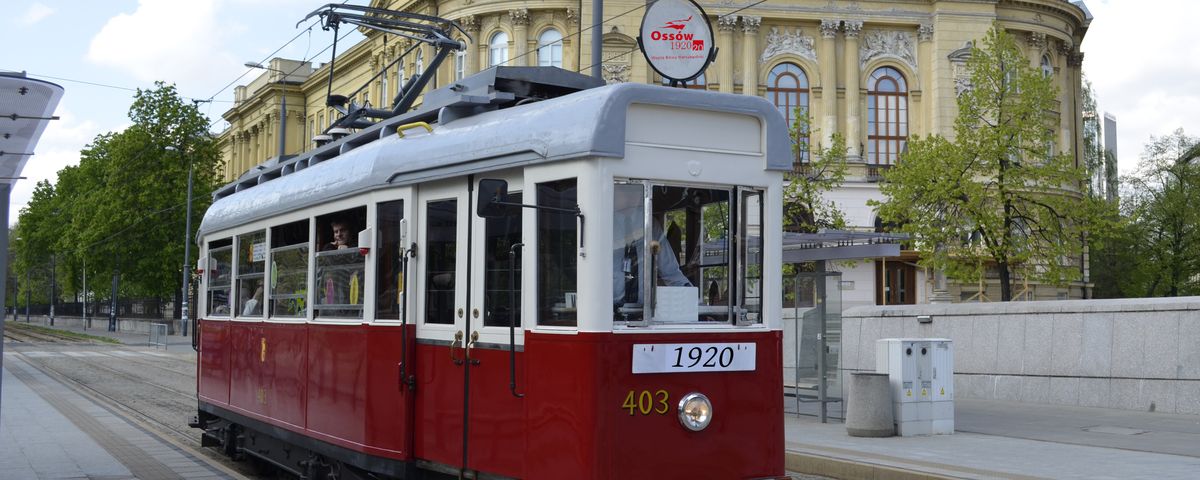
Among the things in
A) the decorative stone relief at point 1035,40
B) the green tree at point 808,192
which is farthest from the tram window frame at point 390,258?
the decorative stone relief at point 1035,40

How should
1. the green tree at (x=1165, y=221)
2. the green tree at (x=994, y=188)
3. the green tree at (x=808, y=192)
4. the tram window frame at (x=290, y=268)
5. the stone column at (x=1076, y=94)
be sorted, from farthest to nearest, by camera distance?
the stone column at (x=1076, y=94) → the green tree at (x=1165, y=221) → the green tree at (x=808, y=192) → the green tree at (x=994, y=188) → the tram window frame at (x=290, y=268)

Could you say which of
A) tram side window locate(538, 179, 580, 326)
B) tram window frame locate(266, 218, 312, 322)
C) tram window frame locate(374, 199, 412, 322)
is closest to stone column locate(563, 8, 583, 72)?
tram window frame locate(266, 218, 312, 322)

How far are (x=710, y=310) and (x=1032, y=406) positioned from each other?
12804mm

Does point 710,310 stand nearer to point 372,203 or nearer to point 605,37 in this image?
point 372,203

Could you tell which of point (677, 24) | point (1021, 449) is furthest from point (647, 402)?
point (1021, 449)

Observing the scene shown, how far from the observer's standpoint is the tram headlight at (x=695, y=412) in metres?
6.53

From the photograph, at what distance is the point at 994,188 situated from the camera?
29.8 metres

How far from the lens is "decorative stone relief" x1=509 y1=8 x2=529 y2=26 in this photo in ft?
167

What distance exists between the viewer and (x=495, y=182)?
21.4 ft

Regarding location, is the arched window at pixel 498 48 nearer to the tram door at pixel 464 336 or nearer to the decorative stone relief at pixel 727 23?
the decorative stone relief at pixel 727 23

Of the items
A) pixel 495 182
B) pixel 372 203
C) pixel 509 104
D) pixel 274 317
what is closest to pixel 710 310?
pixel 495 182

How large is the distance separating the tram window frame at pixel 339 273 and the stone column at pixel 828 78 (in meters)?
43.8

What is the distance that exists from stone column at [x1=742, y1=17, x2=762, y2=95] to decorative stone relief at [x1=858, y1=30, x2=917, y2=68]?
4.61m

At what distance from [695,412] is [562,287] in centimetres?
97
